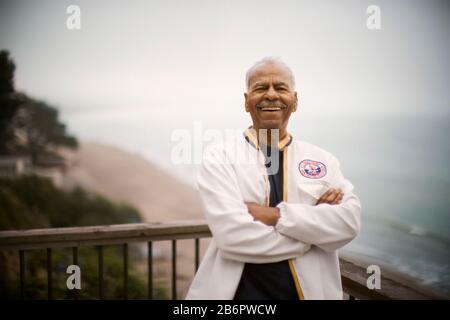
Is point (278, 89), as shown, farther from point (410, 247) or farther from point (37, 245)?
point (410, 247)

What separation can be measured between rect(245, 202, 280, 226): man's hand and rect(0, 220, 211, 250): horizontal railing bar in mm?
759

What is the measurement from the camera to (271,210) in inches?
47.9

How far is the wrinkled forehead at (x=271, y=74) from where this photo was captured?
1293 millimetres

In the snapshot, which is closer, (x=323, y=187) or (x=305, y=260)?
(x=305, y=260)

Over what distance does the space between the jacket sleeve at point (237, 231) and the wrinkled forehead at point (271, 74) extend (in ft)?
1.24

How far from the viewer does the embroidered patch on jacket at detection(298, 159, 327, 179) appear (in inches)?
52.4

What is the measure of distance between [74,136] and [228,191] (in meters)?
7.23

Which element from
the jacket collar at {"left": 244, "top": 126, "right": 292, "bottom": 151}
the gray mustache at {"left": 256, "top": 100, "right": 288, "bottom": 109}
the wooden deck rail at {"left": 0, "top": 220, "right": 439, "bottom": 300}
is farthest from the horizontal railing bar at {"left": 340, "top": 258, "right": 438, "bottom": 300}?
the gray mustache at {"left": 256, "top": 100, "right": 288, "bottom": 109}

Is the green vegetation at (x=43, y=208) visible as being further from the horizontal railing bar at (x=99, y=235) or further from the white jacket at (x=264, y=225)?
the white jacket at (x=264, y=225)

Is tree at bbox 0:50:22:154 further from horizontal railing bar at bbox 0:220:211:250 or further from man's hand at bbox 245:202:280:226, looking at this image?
man's hand at bbox 245:202:280:226

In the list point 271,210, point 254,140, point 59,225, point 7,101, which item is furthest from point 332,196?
point 59,225

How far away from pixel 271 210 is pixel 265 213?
0.02 meters
